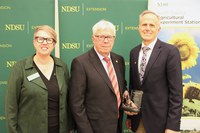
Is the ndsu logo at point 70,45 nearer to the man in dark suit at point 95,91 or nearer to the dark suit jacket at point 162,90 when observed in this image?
the man in dark suit at point 95,91

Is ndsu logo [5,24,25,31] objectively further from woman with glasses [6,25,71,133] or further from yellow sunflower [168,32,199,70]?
yellow sunflower [168,32,199,70]

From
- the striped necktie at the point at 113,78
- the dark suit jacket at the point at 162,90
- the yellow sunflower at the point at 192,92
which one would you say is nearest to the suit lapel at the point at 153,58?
the dark suit jacket at the point at 162,90

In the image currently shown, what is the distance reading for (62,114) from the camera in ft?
7.00

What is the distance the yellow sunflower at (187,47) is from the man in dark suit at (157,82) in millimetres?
925

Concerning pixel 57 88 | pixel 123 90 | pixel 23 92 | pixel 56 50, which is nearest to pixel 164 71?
pixel 123 90

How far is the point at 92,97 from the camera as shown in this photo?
6.88 ft

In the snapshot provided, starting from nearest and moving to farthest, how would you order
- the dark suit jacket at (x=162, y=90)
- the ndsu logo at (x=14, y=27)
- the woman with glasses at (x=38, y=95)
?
the woman with glasses at (x=38, y=95) → the dark suit jacket at (x=162, y=90) → the ndsu logo at (x=14, y=27)

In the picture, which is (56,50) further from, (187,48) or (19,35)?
(187,48)

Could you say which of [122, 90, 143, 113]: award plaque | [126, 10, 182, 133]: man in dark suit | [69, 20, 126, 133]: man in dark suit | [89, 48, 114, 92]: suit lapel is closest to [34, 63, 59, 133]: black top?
[69, 20, 126, 133]: man in dark suit

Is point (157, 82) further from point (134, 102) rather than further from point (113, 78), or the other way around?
point (113, 78)

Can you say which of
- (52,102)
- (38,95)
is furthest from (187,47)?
(38,95)

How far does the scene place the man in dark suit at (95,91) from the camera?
2.07m

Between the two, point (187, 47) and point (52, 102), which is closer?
point (52, 102)

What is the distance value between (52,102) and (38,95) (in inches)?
5.8
